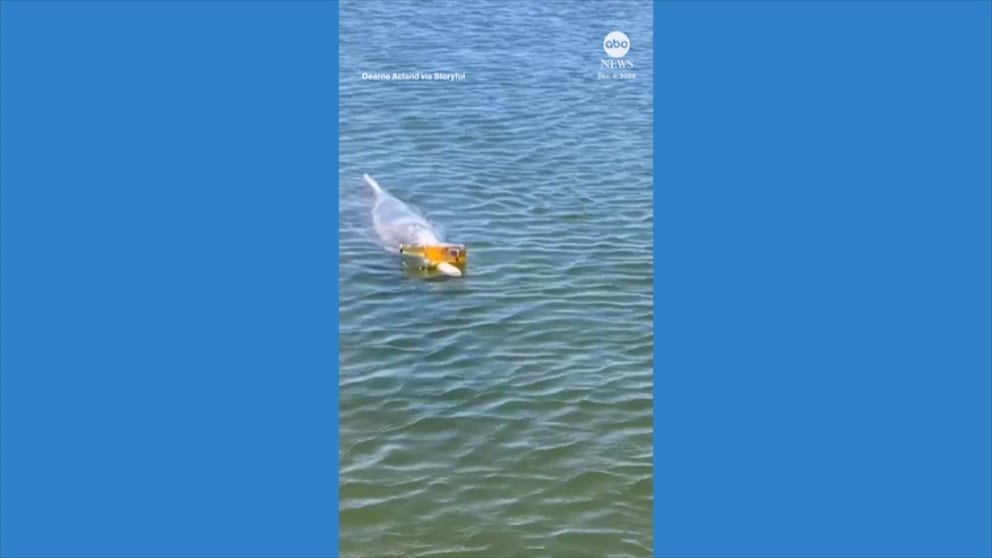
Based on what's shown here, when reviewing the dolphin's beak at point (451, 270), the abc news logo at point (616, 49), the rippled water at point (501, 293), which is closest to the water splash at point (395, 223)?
the rippled water at point (501, 293)

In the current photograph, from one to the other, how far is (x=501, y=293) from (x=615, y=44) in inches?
72.3

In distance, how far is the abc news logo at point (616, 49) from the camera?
9680mm

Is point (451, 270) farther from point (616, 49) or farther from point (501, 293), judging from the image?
point (616, 49)

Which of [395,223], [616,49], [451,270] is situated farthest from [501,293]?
[616,49]

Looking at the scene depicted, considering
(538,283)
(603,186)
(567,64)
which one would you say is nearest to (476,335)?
(538,283)

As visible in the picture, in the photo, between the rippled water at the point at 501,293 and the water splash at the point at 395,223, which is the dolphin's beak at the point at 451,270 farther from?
the water splash at the point at 395,223

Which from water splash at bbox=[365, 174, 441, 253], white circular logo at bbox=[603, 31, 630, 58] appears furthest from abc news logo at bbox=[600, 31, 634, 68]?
water splash at bbox=[365, 174, 441, 253]

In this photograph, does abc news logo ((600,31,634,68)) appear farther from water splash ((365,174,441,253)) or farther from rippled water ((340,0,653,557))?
water splash ((365,174,441,253))

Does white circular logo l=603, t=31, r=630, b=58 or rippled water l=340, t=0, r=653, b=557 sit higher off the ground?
white circular logo l=603, t=31, r=630, b=58

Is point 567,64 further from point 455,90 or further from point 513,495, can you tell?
point 513,495

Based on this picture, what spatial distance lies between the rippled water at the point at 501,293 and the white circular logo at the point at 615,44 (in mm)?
55

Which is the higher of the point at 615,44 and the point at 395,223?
the point at 615,44

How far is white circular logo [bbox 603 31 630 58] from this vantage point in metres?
9.69

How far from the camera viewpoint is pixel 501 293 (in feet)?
31.9
